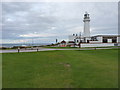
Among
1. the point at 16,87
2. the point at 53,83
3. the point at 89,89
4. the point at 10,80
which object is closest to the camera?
the point at 89,89

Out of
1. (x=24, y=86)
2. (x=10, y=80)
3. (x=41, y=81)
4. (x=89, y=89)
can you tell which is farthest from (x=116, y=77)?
(x=10, y=80)

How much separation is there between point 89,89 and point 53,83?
5.45 ft

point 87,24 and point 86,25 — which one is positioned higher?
point 87,24

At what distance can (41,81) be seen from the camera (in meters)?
5.70

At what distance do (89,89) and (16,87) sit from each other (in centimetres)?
313

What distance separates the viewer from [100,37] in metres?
43.1

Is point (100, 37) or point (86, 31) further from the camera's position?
point (86, 31)

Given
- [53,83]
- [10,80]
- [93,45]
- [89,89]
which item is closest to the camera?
[89,89]

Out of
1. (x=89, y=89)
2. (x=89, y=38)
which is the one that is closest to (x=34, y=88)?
(x=89, y=89)

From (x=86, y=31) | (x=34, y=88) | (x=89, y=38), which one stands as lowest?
(x=34, y=88)

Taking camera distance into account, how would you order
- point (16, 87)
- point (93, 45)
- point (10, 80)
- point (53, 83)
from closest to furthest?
point (16, 87)
point (53, 83)
point (10, 80)
point (93, 45)

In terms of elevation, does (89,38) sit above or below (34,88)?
above

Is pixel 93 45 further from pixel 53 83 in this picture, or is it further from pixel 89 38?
pixel 53 83

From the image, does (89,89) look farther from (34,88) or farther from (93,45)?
(93,45)
